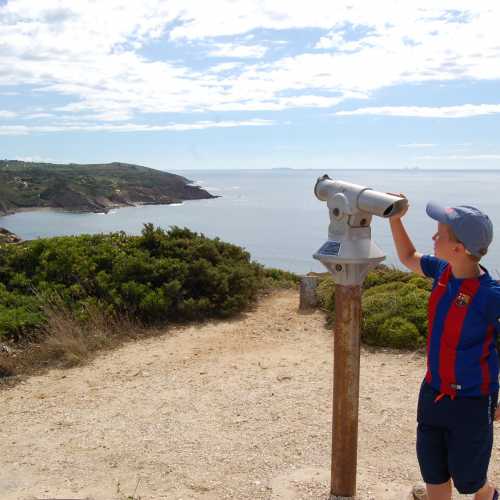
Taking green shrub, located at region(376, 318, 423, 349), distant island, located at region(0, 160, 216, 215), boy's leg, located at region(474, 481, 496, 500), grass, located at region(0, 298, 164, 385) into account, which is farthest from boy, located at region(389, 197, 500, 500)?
distant island, located at region(0, 160, 216, 215)

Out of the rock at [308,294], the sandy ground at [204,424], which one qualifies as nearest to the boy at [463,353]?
the sandy ground at [204,424]

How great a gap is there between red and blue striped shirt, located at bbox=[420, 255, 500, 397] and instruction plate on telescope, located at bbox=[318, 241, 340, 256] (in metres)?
0.54

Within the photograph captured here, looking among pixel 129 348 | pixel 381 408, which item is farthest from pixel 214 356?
pixel 381 408

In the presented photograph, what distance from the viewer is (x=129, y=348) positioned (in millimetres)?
7227

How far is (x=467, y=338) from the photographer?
2.66m

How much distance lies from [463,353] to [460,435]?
0.36 metres

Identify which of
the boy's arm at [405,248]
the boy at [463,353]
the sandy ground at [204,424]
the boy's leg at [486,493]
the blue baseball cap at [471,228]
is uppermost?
the blue baseball cap at [471,228]

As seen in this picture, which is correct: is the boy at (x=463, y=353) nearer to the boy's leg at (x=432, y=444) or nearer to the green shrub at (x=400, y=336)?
the boy's leg at (x=432, y=444)

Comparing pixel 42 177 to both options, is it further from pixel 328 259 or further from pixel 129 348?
pixel 328 259

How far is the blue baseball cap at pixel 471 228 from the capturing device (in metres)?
2.64

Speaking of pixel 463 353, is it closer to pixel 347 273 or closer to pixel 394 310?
pixel 347 273

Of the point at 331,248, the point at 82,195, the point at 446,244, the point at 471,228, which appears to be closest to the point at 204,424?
the point at 331,248

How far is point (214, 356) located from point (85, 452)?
96.1 inches

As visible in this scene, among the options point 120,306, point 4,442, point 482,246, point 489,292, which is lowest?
point 4,442
